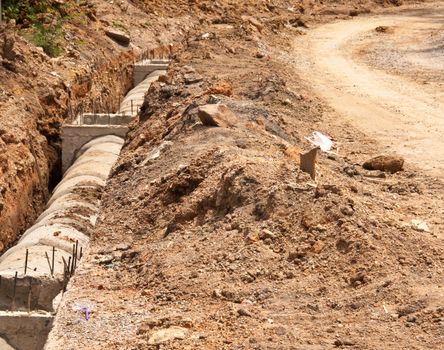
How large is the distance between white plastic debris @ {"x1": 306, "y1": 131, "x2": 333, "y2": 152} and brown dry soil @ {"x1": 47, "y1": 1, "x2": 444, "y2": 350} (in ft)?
0.72

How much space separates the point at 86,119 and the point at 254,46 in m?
8.91

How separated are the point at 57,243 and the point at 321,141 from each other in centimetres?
536

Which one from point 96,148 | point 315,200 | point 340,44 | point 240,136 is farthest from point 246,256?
point 340,44

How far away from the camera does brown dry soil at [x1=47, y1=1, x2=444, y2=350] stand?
9445mm

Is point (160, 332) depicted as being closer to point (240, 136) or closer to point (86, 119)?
point (240, 136)

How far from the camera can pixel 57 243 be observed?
1359 centimetres

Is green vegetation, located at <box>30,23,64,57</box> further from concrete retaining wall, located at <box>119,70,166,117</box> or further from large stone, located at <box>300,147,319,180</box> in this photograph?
large stone, located at <box>300,147,319,180</box>

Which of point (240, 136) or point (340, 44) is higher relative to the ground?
point (240, 136)

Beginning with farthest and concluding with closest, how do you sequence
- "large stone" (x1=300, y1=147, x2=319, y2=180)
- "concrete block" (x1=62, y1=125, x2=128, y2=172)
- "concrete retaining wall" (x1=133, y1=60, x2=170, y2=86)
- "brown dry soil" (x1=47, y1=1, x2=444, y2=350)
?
Result: "concrete retaining wall" (x1=133, y1=60, x2=170, y2=86) < "concrete block" (x1=62, y1=125, x2=128, y2=172) < "large stone" (x1=300, y1=147, x2=319, y2=180) < "brown dry soil" (x1=47, y1=1, x2=444, y2=350)

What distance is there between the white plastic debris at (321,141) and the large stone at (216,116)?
5.21 ft

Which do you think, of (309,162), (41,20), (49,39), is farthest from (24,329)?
(41,20)

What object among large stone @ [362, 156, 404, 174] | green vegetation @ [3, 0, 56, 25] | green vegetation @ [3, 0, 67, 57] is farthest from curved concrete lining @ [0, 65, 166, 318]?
green vegetation @ [3, 0, 56, 25]

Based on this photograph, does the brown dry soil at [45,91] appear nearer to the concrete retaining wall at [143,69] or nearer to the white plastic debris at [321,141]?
the concrete retaining wall at [143,69]

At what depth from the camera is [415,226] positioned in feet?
38.7
